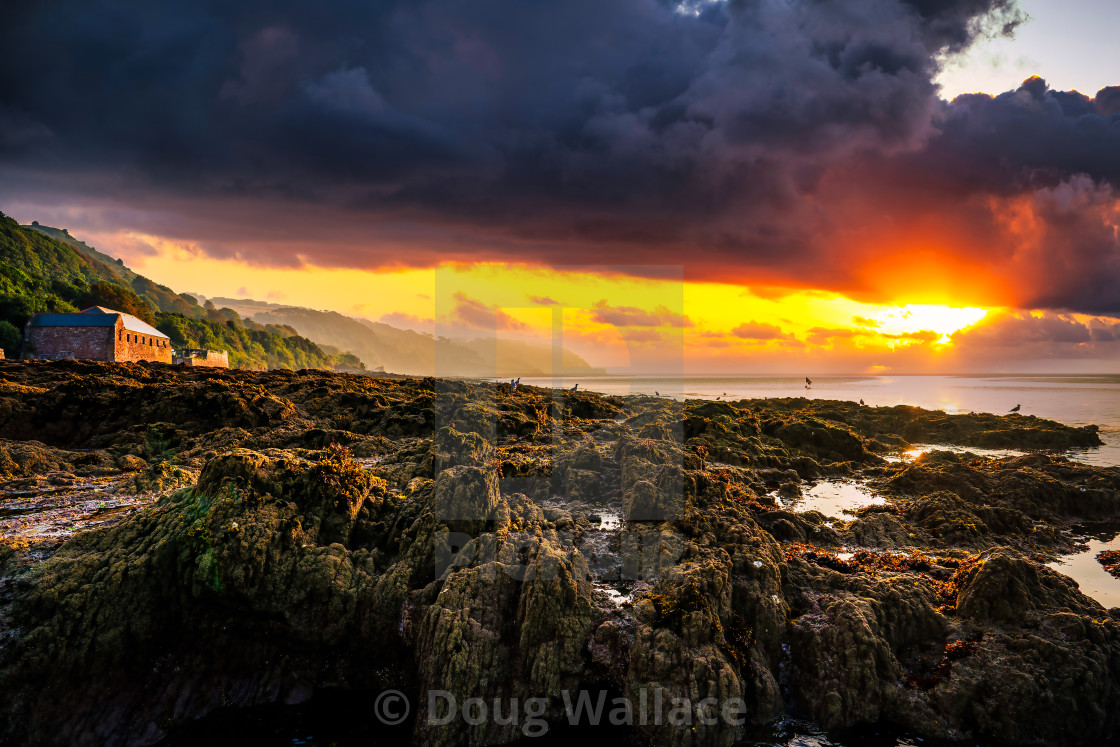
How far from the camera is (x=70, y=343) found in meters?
48.9

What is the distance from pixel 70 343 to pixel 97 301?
25344 mm

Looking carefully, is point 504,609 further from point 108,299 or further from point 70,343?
point 108,299

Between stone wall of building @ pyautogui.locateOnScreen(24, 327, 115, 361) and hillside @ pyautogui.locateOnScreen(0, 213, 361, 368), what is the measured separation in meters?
1.81

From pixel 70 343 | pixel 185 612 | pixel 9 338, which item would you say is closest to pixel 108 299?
pixel 9 338

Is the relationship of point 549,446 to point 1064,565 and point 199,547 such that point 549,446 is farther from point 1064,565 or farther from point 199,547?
point 1064,565

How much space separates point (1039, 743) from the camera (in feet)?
19.8

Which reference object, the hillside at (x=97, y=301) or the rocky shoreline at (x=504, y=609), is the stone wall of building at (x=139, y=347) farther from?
the rocky shoreline at (x=504, y=609)

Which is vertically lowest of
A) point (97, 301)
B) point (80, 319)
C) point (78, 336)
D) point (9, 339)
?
point (9, 339)

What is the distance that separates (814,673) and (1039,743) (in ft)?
Result: 8.03

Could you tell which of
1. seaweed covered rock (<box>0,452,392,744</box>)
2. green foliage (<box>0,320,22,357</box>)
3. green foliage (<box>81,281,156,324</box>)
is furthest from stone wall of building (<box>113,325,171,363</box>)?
seaweed covered rock (<box>0,452,392,744</box>)

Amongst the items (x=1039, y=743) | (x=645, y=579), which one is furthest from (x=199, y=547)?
(x=1039, y=743)

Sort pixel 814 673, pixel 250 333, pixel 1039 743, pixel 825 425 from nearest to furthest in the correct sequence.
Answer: pixel 1039 743
pixel 814 673
pixel 825 425
pixel 250 333

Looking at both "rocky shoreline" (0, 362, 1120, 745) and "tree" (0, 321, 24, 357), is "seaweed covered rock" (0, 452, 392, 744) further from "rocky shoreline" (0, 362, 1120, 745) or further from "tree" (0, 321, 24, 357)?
"tree" (0, 321, 24, 357)

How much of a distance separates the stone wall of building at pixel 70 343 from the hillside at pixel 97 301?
1815 mm
